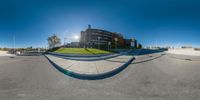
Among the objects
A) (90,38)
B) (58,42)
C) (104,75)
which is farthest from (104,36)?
(104,75)

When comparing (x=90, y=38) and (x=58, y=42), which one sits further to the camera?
(x=90, y=38)

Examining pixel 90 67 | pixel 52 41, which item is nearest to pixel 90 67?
pixel 90 67

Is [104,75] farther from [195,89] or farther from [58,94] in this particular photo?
[195,89]

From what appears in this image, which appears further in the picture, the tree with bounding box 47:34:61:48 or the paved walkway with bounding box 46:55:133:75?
the tree with bounding box 47:34:61:48

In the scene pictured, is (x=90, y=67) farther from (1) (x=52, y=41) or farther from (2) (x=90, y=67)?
(1) (x=52, y=41)

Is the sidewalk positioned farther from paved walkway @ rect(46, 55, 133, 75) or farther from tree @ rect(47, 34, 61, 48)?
tree @ rect(47, 34, 61, 48)

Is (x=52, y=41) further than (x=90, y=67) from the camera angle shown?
Yes

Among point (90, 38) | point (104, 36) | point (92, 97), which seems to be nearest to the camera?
point (92, 97)

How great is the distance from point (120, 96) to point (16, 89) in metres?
3.67

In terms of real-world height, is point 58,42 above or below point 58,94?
above

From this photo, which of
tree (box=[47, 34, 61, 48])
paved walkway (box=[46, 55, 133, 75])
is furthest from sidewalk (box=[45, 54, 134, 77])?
tree (box=[47, 34, 61, 48])

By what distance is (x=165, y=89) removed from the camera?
210 inches

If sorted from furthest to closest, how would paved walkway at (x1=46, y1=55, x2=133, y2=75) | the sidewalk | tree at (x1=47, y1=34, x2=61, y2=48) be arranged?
1. tree at (x1=47, y1=34, x2=61, y2=48)
2. paved walkway at (x1=46, y1=55, x2=133, y2=75)
3. the sidewalk

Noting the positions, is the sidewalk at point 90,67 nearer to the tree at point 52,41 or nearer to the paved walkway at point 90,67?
the paved walkway at point 90,67
